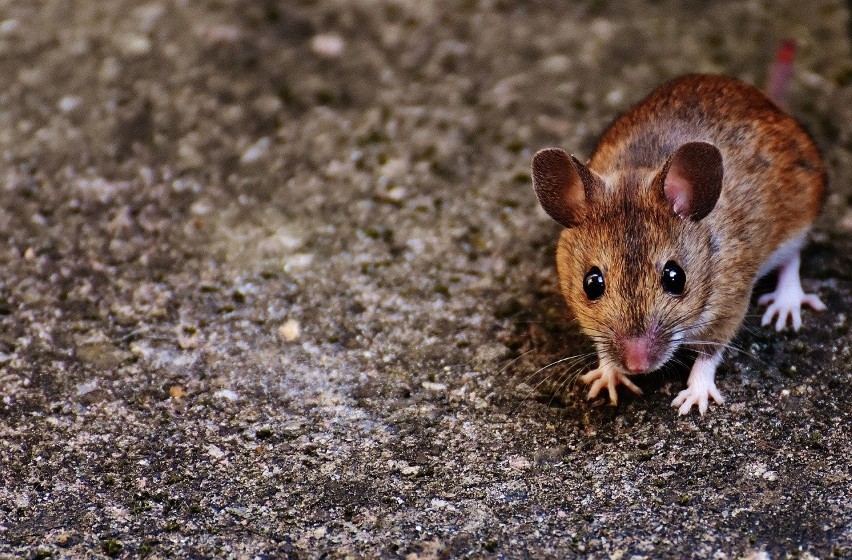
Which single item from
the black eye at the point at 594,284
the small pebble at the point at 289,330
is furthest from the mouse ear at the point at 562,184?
the small pebble at the point at 289,330

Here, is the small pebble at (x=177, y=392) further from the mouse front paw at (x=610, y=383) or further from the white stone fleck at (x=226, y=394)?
the mouse front paw at (x=610, y=383)

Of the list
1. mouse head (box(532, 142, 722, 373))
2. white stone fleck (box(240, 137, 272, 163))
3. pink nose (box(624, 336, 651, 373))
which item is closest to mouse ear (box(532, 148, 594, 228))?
mouse head (box(532, 142, 722, 373))

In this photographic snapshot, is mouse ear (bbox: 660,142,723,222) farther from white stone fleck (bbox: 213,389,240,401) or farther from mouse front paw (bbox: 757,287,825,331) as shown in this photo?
white stone fleck (bbox: 213,389,240,401)

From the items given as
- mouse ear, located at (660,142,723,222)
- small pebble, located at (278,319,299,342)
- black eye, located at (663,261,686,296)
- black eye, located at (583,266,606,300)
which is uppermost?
mouse ear, located at (660,142,723,222)

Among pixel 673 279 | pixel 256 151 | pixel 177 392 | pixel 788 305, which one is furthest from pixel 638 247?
pixel 256 151

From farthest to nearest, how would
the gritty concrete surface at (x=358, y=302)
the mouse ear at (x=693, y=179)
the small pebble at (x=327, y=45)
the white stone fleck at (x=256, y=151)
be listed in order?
the small pebble at (x=327, y=45), the white stone fleck at (x=256, y=151), the mouse ear at (x=693, y=179), the gritty concrete surface at (x=358, y=302)

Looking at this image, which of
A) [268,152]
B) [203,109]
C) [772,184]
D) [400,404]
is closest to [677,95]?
[772,184]
